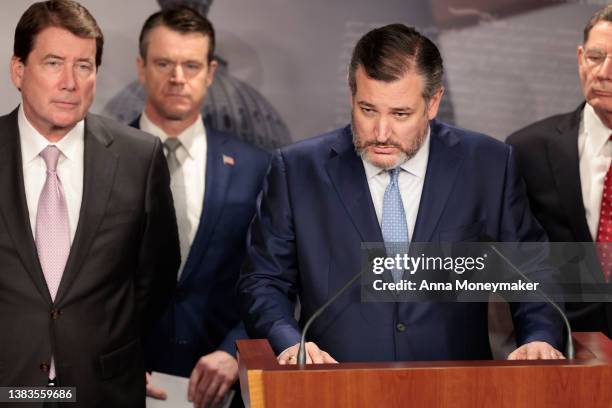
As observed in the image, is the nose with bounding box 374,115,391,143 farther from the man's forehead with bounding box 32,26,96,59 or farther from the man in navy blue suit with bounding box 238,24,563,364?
the man's forehead with bounding box 32,26,96,59

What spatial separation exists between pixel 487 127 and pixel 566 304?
1.37m

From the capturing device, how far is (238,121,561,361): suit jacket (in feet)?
10.9

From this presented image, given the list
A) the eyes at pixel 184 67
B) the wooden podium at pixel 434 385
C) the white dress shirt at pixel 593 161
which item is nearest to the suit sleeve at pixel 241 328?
the eyes at pixel 184 67

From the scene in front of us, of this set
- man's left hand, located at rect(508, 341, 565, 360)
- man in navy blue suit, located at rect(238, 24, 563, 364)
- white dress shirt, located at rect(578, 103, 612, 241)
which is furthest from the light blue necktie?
white dress shirt, located at rect(578, 103, 612, 241)

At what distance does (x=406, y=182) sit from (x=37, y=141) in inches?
44.6

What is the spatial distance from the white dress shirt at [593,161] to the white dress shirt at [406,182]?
779mm

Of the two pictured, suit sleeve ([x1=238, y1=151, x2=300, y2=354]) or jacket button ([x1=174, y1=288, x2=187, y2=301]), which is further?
jacket button ([x1=174, y1=288, x2=187, y2=301])

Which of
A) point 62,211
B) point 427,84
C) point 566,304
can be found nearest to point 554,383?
point 427,84

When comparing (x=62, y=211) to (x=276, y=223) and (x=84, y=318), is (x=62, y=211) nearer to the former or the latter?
(x=84, y=318)

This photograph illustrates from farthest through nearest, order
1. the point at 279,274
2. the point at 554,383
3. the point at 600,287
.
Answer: the point at 600,287
the point at 279,274
the point at 554,383

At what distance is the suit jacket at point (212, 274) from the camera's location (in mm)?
4215

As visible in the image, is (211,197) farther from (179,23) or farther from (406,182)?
(406,182)

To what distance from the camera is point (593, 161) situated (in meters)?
3.98

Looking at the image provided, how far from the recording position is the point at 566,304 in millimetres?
3961
